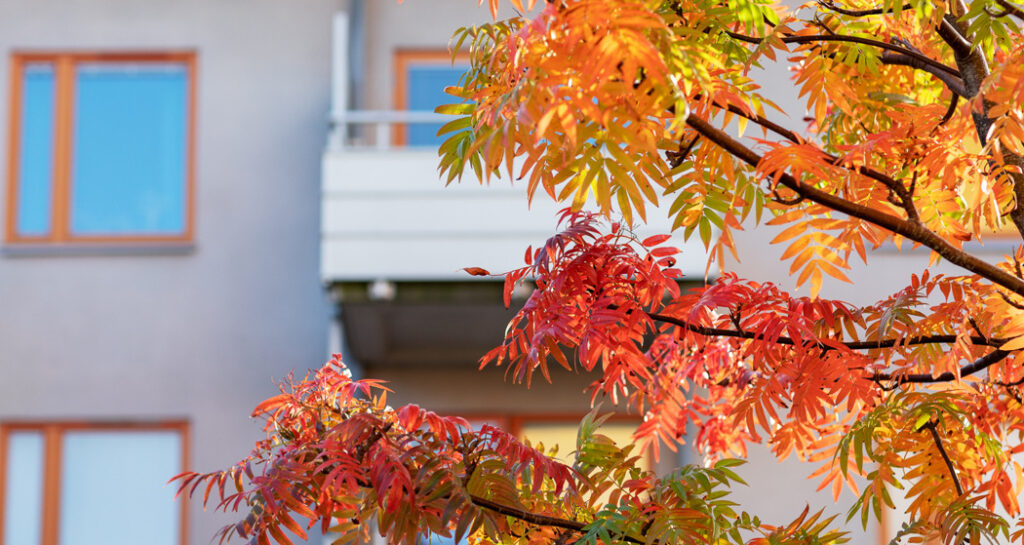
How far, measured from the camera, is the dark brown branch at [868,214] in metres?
2.32

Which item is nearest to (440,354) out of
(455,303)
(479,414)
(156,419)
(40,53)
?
(479,414)

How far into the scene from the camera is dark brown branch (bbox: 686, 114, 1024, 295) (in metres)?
2.32

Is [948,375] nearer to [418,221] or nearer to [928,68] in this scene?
[928,68]

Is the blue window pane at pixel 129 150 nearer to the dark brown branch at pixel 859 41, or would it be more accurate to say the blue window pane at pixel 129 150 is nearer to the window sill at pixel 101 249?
the window sill at pixel 101 249

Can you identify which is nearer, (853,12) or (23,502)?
(853,12)

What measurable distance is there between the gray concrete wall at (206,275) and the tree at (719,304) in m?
5.29

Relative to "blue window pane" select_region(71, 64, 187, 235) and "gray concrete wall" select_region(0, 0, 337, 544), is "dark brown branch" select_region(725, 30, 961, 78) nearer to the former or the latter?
"gray concrete wall" select_region(0, 0, 337, 544)

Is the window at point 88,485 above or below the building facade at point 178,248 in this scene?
below

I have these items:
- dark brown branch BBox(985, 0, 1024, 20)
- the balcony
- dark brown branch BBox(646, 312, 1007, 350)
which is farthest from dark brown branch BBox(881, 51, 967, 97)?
the balcony

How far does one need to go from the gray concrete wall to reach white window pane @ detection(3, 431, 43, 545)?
37 cm

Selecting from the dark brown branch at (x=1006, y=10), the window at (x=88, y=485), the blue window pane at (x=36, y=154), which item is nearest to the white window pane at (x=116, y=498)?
the window at (x=88, y=485)

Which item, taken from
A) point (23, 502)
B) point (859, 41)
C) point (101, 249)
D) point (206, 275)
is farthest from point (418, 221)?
point (859, 41)

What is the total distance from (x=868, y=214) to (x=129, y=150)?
22.7ft

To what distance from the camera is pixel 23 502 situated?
771cm
